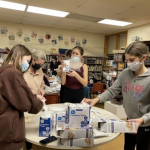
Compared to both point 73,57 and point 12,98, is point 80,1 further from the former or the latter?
point 12,98

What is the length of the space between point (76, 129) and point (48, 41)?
20.0ft

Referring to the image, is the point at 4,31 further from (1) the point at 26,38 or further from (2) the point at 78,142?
(2) the point at 78,142

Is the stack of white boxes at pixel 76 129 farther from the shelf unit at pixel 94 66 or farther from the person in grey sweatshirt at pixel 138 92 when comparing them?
the shelf unit at pixel 94 66

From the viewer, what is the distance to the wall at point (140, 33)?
5203 millimetres

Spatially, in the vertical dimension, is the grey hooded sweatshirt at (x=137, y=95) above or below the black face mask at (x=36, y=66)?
below

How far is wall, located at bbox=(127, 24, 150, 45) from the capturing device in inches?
205

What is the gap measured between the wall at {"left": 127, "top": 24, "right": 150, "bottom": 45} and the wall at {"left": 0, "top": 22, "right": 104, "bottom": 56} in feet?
6.03

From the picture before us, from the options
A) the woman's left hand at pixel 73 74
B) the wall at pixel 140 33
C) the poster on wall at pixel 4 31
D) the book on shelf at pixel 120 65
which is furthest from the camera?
the poster on wall at pixel 4 31

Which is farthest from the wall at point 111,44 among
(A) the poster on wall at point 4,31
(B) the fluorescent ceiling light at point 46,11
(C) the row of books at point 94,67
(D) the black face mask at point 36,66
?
(D) the black face mask at point 36,66

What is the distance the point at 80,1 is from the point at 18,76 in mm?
3012

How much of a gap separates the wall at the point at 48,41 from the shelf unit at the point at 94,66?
15.3 inches

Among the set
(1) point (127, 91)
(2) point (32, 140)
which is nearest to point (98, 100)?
(1) point (127, 91)

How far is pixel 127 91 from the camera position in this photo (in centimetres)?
145

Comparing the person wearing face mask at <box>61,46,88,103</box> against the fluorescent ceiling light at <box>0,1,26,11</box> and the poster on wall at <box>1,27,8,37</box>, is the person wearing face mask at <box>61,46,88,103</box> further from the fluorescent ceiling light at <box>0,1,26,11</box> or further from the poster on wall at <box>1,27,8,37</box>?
the poster on wall at <box>1,27,8,37</box>
